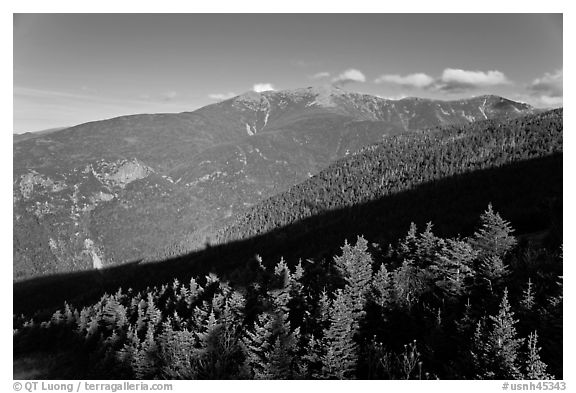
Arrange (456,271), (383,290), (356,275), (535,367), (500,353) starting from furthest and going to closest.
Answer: (356,275) < (383,290) < (456,271) < (500,353) < (535,367)

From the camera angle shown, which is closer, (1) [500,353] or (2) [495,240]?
(1) [500,353]

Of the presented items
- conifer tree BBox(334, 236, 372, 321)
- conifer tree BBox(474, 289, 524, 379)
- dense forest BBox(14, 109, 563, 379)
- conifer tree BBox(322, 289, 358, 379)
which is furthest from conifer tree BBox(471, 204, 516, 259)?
conifer tree BBox(474, 289, 524, 379)

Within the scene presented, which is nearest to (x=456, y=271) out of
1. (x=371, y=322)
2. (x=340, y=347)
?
(x=371, y=322)

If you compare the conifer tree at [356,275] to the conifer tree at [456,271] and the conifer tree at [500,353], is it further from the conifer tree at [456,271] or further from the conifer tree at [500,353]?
the conifer tree at [500,353]

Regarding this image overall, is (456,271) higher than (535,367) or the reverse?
higher

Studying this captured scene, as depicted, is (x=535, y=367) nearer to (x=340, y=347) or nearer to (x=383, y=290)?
(x=340, y=347)

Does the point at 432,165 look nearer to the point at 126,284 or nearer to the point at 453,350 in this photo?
the point at 126,284

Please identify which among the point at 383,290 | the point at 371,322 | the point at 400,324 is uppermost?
the point at 383,290

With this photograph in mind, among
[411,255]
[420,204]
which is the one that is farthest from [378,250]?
[420,204]

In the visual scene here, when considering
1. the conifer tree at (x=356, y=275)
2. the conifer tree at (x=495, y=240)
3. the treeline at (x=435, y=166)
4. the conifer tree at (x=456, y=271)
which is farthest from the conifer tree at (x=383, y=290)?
the treeline at (x=435, y=166)
